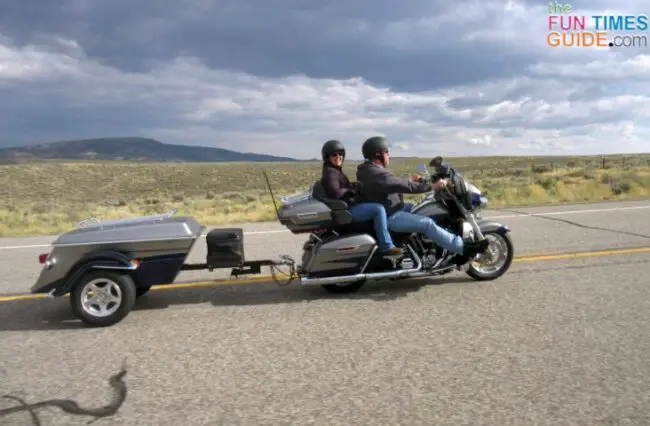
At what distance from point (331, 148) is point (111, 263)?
2613 millimetres

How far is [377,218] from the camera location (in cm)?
610

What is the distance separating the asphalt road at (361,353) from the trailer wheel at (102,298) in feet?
0.55

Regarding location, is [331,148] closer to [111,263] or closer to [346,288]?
[346,288]

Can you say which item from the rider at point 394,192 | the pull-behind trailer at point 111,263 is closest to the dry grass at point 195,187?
the rider at point 394,192

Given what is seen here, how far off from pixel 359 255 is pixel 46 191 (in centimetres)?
5395

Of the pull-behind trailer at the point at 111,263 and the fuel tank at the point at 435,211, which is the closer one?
the pull-behind trailer at the point at 111,263

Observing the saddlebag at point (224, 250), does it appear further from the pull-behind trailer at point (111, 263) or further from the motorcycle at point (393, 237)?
the motorcycle at point (393, 237)

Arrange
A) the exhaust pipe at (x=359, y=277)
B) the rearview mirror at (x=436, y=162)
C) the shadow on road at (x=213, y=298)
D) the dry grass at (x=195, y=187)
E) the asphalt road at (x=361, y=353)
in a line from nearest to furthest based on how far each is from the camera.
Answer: the asphalt road at (x=361, y=353), the shadow on road at (x=213, y=298), the exhaust pipe at (x=359, y=277), the rearview mirror at (x=436, y=162), the dry grass at (x=195, y=187)

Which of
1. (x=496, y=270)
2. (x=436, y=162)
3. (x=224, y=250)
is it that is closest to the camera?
(x=224, y=250)

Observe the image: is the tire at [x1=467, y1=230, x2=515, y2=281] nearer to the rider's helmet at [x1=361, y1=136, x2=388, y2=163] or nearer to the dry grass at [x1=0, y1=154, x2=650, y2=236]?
the rider's helmet at [x1=361, y1=136, x2=388, y2=163]

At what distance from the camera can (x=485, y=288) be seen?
20.5ft

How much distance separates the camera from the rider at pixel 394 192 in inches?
240

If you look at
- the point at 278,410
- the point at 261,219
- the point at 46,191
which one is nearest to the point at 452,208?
the point at 278,410

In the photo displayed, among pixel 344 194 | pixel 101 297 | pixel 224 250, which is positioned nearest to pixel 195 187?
pixel 344 194
